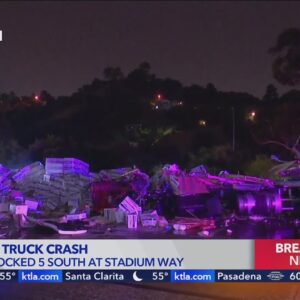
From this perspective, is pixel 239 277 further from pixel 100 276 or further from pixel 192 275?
pixel 100 276

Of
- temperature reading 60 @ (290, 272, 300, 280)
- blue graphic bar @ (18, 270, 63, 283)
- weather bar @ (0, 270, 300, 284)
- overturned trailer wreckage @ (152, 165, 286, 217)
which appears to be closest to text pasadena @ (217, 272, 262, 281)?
weather bar @ (0, 270, 300, 284)

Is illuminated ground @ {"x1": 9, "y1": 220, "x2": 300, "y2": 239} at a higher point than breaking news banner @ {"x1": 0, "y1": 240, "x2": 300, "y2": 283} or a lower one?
higher

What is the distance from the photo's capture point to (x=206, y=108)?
3027mm

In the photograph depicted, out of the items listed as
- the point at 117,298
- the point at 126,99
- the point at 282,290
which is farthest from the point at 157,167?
the point at 282,290

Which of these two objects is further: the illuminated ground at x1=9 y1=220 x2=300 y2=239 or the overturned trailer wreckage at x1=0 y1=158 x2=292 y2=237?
the overturned trailer wreckage at x1=0 y1=158 x2=292 y2=237

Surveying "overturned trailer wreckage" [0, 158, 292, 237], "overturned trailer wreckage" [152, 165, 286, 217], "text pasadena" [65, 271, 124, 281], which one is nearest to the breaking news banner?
"text pasadena" [65, 271, 124, 281]

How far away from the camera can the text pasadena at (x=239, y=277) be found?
2824mm

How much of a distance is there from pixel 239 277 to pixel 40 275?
3.62 feet

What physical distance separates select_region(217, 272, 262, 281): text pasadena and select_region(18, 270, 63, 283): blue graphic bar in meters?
0.89

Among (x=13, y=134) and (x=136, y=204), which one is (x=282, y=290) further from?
(x=13, y=134)

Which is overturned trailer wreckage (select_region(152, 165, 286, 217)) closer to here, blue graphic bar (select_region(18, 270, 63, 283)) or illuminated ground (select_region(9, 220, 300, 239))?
illuminated ground (select_region(9, 220, 300, 239))

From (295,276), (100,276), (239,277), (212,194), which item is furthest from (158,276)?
(295,276)

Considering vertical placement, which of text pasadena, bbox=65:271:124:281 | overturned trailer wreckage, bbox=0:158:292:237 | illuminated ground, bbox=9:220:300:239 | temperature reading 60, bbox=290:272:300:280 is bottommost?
text pasadena, bbox=65:271:124:281

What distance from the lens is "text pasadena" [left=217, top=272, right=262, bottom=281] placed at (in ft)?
9.27
